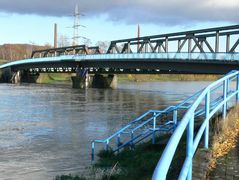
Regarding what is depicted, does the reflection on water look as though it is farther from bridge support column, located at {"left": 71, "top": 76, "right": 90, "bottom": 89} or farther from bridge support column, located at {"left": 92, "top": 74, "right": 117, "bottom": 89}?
bridge support column, located at {"left": 92, "top": 74, "right": 117, "bottom": 89}

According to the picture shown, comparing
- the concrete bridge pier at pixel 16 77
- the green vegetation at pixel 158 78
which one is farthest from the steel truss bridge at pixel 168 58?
the green vegetation at pixel 158 78

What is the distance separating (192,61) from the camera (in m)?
44.1

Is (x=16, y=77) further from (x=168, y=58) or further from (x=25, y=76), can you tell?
(x=168, y=58)

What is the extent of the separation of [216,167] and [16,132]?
15520 millimetres

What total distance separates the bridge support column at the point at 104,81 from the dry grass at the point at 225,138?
6783 centimetres

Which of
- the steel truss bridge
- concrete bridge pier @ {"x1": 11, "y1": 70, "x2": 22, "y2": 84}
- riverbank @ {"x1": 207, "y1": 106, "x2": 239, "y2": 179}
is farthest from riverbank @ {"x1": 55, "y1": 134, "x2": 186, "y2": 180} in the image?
concrete bridge pier @ {"x1": 11, "y1": 70, "x2": 22, "y2": 84}

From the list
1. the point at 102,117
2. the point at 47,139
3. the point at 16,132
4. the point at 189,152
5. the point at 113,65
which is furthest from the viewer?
the point at 113,65

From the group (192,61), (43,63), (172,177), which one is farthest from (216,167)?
(43,63)

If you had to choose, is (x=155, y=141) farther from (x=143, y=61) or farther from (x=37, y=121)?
(x=143, y=61)

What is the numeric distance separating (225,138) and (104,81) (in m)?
71.7

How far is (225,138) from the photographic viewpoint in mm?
8852

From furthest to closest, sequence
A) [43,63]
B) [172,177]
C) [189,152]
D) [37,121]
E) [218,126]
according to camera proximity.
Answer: [43,63]
[37,121]
[218,126]
[172,177]
[189,152]

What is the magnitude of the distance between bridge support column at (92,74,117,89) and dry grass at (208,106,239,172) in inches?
2671

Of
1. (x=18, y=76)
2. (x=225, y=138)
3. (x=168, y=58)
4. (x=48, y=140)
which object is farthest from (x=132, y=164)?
(x=18, y=76)
